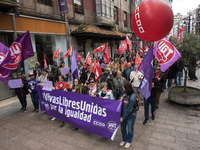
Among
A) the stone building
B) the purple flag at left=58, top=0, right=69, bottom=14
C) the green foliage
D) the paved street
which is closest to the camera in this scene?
the paved street

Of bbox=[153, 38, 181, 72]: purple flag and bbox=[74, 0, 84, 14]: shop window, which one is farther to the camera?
bbox=[74, 0, 84, 14]: shop window

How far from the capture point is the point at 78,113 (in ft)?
15.1

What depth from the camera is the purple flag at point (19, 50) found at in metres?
5.12

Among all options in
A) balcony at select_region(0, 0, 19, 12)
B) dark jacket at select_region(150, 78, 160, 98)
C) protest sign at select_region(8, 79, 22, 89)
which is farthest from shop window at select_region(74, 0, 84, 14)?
dark jacket at select_region(150, 78, 160, 98)

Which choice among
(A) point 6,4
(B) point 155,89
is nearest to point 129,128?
(B) point 155,89

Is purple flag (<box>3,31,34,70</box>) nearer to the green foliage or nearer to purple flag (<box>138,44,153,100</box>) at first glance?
purple flag (<box>138,44,153,100</box>)

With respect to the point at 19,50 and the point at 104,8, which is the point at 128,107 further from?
the point at 104,8

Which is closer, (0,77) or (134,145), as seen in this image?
(134,145)

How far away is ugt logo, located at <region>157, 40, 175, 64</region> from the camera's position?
205 inches

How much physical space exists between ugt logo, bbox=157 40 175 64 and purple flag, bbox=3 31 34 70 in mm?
4835

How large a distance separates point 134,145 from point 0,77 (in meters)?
4.71

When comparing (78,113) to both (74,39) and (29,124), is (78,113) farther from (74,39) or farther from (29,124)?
(74,39)

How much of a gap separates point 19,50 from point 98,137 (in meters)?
4.04

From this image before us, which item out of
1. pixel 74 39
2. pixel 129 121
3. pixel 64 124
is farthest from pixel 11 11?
pixel 129 121
